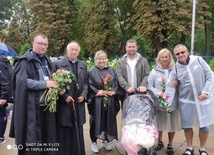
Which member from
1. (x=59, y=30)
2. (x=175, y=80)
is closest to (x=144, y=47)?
(x=175, y=80)

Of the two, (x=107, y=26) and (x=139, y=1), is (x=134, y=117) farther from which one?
(x=107, y=26)

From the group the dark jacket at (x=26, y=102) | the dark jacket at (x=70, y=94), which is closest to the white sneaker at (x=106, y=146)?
the dark jacket at (x=70, y=94)

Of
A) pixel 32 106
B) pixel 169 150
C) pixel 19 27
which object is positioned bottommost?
pixel 169 150

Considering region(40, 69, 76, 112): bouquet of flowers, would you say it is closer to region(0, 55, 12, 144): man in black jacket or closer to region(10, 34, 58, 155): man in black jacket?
region(10, 34, 58, 155): man in black jacket

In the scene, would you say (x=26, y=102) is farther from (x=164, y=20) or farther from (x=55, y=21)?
(x=55, y=21)

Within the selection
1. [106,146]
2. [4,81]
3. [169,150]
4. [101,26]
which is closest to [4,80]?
[4,81]

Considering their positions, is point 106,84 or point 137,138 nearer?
point 137,138

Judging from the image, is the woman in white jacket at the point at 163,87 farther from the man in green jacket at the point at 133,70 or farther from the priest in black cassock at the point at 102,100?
the priest in black cassock at the point at 102,100

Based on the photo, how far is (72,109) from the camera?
12.8 ft

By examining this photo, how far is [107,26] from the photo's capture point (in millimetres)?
26734

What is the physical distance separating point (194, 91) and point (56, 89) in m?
2.21

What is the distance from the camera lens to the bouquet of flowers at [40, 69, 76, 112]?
344 cm

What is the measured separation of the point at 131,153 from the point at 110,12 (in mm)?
25001

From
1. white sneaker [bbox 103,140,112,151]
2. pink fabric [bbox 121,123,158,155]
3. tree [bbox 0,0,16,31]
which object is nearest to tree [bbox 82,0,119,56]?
tree [bbox 0,0,16,31]
